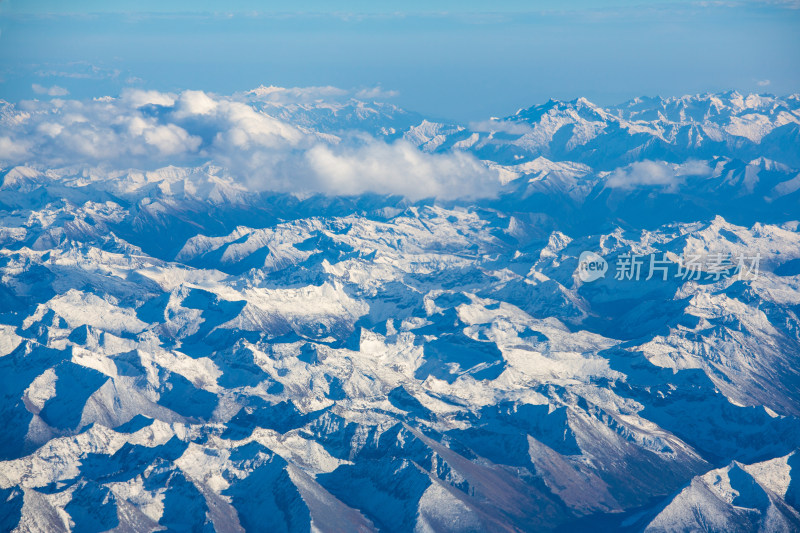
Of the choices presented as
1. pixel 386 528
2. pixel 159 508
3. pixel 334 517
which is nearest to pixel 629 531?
pixel 386 528

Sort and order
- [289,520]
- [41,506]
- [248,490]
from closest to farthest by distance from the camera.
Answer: [41,506], [289,520], [248,490]

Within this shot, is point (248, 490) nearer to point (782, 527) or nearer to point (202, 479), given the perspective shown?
point (202, 479)

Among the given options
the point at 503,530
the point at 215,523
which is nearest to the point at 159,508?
the point at 215,523

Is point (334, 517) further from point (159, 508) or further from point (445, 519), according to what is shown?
point (159, 508)

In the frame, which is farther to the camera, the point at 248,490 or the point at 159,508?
the point at 248,490

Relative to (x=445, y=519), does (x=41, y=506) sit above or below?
above

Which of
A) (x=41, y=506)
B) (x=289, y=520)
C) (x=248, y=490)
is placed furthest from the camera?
(x=248, y=490)

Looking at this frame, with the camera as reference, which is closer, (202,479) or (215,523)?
(215,523)

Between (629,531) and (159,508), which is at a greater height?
(159,508)
